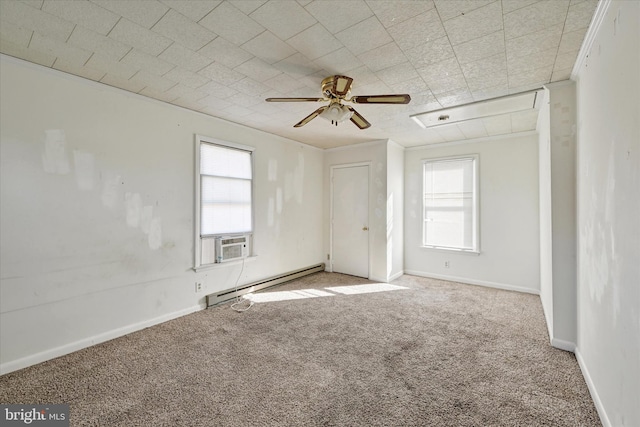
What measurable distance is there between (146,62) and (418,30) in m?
2.21

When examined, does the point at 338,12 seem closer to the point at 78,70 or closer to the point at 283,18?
the point at 283,18

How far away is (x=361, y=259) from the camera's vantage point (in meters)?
5.22

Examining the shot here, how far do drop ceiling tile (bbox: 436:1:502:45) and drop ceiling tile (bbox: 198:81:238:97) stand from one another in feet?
6.68

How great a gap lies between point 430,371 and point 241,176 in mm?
3314

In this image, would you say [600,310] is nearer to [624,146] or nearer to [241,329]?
[624,146]

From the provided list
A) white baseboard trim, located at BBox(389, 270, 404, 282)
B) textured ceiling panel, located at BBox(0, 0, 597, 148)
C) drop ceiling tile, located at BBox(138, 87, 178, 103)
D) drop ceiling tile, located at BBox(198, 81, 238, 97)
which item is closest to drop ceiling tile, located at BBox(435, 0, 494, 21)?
textured ceiling panel, located at BBox(0, 0, 597, 148)

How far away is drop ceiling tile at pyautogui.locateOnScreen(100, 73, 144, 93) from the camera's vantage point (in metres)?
2.64

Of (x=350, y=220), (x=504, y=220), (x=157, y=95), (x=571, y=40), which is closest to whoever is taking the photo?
(x=571, y=40)

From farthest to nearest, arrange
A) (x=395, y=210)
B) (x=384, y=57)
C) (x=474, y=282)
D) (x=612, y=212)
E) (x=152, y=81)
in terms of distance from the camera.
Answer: (x=395, y=210) → (x=474, y=282) → (x=152, y=81) → (x=384, y=57) → (x=612, y=212)

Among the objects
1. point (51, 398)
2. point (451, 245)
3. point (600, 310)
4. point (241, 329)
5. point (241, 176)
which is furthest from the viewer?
point (451, 245)

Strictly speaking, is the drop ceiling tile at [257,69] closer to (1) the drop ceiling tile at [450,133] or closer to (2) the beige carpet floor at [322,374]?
(2) the beige carpet floor at [322,374]

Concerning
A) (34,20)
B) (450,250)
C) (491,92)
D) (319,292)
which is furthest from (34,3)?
(450,250)

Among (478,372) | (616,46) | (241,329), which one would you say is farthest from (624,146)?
(241,329)

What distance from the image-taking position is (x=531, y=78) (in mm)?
2598
